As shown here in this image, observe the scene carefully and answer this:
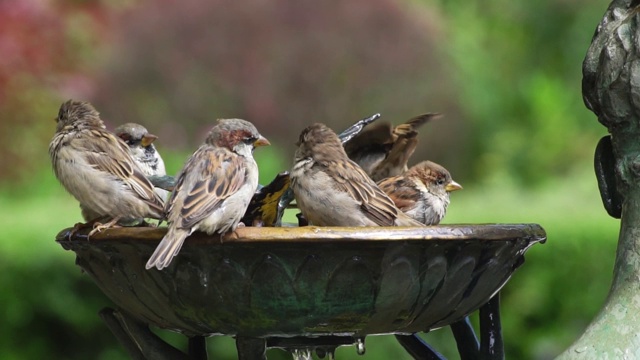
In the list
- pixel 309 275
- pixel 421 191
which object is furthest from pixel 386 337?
pixel 309 275

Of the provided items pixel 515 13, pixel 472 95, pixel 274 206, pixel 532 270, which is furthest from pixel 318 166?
pixel 515 13

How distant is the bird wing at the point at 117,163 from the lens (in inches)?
158

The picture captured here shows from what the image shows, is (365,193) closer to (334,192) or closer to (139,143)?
(334,192)

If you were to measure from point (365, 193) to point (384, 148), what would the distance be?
50.5 inches

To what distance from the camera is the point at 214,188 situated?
3.35m

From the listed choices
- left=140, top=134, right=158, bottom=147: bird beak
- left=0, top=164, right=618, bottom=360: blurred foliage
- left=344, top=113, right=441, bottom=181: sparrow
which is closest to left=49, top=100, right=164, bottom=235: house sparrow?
left=140, top=134, right=158, bottom=147: bird beak

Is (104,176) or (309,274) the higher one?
(104,176)

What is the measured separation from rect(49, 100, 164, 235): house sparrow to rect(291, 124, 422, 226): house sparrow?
60 centimetres

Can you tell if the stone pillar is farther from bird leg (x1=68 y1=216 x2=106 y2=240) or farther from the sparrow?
the sparrow

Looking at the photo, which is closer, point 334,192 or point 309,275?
point 309,275

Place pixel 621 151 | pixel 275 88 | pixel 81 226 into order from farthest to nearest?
pixel 275 88, pixel 81 226, pixel 621 151

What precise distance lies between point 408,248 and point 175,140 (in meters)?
6.75

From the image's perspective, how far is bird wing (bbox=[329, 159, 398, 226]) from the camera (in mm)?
3572

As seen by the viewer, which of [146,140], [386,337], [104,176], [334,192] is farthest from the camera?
[386,337]
